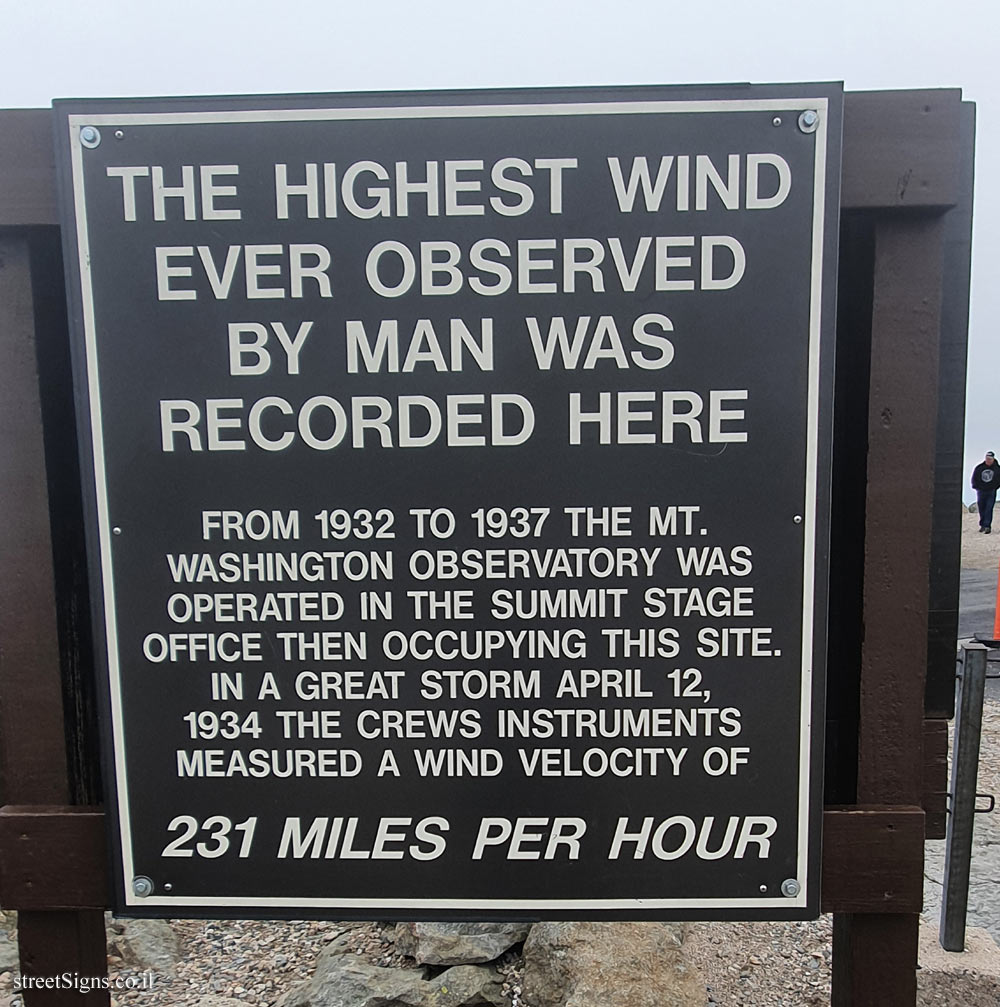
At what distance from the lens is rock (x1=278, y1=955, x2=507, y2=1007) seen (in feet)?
9.37

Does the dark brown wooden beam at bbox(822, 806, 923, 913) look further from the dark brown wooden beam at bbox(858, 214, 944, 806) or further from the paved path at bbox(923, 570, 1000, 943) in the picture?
the paved path at bbox(923, 570, 1000, 943)

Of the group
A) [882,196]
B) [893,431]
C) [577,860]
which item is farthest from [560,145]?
[577,860]

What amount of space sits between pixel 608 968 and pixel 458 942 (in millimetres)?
678

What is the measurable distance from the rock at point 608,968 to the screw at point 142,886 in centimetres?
172

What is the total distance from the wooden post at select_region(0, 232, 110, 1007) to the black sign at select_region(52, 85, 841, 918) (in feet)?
0.64

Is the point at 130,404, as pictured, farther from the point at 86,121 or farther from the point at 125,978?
the point at 125,978

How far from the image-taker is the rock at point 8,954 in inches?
127

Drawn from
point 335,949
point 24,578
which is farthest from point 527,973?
point 24,578

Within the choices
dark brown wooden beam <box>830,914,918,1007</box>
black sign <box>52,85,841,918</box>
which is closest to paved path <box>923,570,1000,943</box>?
dark brown wooden beam <box>830,914,918,1007</box>

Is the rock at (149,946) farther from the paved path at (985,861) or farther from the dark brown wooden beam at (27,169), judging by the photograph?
the paved path at (985,861)

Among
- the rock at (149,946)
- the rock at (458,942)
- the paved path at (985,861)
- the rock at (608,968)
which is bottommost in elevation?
the paved path at (985,861)

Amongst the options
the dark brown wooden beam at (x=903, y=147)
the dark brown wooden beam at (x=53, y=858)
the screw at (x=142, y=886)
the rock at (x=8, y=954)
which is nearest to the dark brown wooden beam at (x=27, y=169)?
the dark brown wooden beam at (x=53, y=858)

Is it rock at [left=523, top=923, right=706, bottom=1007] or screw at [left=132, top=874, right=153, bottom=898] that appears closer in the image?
screw at [left=132, top=874, right=153, bottom=898]

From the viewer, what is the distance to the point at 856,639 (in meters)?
1.79
